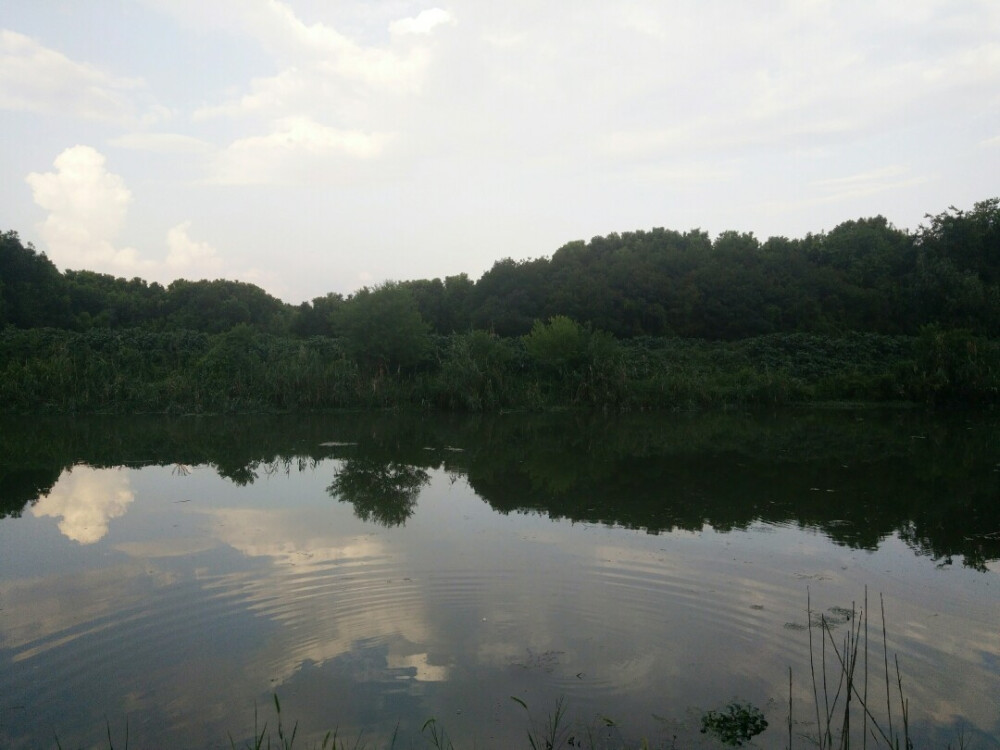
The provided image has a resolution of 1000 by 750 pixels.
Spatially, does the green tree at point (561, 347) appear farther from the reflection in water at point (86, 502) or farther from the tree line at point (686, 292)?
the reflection in water at point (86, 502)

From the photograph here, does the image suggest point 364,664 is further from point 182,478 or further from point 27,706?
point 182,478

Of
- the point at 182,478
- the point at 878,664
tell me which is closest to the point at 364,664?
the point at 878,664

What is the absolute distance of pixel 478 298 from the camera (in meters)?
46.2

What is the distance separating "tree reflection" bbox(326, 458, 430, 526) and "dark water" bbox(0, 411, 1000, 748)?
67 millimetres

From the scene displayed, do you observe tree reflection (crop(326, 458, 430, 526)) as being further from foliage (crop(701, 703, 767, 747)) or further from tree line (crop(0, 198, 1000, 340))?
tree line (crop(0, 198, 1000, 340))

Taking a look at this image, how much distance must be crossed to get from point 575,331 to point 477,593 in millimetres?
21792

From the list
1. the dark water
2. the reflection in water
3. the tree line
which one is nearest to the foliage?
the dark water

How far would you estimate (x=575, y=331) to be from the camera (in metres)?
27.6

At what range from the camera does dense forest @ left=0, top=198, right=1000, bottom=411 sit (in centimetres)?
2448

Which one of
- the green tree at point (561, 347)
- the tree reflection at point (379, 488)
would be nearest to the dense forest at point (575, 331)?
the green tree at point (561, 347)

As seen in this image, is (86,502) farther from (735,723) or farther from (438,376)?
(438,376)

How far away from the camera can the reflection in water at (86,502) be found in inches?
341

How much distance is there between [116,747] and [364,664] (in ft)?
4.85

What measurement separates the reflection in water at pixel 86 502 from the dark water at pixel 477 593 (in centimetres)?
7
